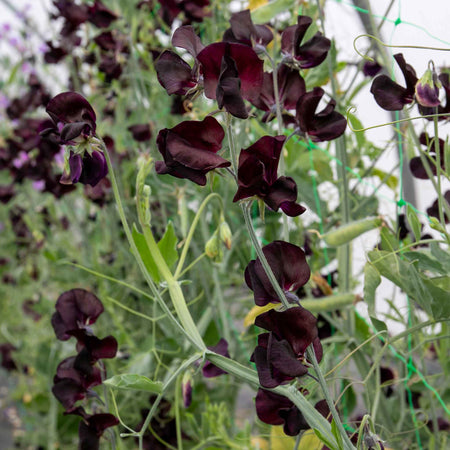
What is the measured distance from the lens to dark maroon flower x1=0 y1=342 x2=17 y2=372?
1.95 m

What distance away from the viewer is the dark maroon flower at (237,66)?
1.25ft

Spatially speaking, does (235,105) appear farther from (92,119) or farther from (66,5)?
(66,5)

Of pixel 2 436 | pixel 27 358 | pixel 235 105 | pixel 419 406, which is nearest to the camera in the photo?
pixel 235 105

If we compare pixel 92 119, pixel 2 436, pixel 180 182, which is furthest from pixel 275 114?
pixel 2 436

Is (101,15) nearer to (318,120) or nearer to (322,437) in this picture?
(318,120)

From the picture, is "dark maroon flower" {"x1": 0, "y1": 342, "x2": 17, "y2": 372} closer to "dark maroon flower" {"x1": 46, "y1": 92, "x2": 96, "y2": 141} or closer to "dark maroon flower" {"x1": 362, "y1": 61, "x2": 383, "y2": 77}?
"dark maroon flower" {"x1": 362, "y1": 61, "x2": 383, "y2": 77}

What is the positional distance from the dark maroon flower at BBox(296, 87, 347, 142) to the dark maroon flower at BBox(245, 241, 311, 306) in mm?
124

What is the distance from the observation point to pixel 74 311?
58 centimetres

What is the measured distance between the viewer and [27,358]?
1.69 metres

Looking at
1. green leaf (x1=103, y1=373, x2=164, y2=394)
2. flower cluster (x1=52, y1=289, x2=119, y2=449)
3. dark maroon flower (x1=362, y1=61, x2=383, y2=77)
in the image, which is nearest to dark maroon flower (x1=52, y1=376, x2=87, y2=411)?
flower cluster (x1=52, y1=289, x2=119, y2=449)

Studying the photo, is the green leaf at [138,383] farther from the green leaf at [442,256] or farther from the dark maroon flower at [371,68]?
the dark maroon flower at [371,68]

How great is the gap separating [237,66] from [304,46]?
0.14 m

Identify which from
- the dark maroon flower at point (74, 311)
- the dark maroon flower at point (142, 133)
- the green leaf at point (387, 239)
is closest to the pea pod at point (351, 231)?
the green leaf at point (387, 239)

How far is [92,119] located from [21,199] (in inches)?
67.7
